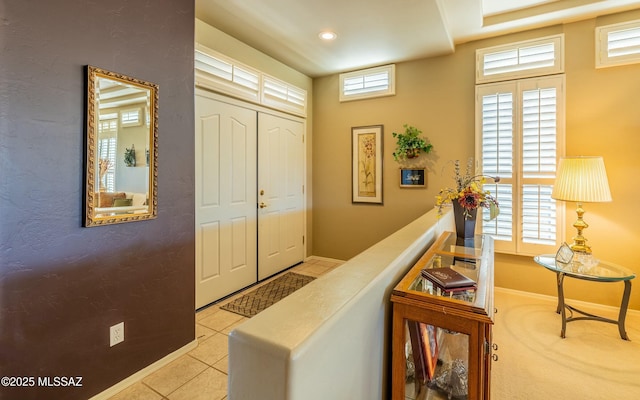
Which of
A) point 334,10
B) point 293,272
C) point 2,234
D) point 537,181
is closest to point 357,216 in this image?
point 293,272

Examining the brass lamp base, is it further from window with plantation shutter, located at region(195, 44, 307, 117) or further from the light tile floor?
window with plantation shutter, located at region(195, 44, 307, 117)

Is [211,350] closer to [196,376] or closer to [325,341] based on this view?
[196,376]

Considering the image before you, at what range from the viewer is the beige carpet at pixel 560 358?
1.84 meters

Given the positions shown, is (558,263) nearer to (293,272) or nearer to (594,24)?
(594,24)

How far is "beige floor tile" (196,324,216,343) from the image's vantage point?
2.40 m

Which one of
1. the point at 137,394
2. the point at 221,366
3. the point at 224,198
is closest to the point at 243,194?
the point at 224,198

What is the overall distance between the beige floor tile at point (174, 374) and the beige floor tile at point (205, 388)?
0.16ft

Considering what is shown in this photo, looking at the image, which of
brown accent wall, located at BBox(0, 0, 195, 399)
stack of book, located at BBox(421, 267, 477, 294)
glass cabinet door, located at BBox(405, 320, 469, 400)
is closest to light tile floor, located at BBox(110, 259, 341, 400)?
brown accent wall, located at BBox(0, 0, 195, 399)

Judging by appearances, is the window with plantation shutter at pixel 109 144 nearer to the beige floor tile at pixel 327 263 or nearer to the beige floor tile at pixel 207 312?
the beige floor tile at pixel 207 312

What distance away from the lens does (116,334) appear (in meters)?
1.79

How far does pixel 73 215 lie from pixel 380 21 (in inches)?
111

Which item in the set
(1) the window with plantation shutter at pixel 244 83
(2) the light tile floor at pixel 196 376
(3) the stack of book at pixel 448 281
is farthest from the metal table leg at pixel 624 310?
(1) the window with plantation shutter at pixel 244 83

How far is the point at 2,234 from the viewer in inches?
53.0

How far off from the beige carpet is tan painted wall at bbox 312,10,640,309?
547mm
